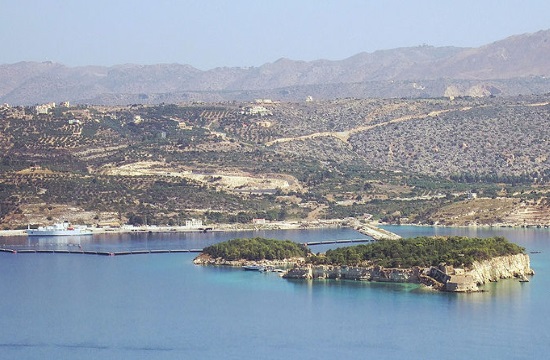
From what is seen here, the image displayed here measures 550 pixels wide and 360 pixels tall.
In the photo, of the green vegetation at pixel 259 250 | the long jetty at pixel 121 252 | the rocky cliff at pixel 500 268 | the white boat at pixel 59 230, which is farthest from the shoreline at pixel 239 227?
the rocky cliff at pixel 500 268

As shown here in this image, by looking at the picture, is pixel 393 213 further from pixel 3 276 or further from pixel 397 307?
pixel 397 307

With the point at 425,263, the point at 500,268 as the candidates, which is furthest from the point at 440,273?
the point at 500,268

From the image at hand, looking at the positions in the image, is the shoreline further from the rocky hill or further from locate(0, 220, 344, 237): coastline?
the rocky hill

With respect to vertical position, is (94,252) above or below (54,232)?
below

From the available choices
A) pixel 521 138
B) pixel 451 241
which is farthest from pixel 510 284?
pixel 521 138

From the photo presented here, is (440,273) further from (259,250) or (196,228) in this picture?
(196,228)
